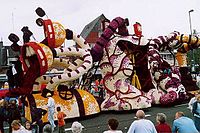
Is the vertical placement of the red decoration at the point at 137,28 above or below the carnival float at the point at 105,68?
above

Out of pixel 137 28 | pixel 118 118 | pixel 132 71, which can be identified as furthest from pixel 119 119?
pixel 137 28

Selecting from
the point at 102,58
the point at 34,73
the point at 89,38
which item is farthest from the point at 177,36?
the point at 89,38

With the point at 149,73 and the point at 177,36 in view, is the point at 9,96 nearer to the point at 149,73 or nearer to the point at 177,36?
the point at 149,73

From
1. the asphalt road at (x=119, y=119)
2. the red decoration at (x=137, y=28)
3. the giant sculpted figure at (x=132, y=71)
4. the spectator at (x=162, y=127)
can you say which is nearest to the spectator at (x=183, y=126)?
the spectator at (x=162, y=127)

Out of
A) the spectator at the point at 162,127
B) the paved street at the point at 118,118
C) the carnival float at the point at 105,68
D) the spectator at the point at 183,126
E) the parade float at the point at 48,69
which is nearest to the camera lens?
the spectator at the point at 183,126

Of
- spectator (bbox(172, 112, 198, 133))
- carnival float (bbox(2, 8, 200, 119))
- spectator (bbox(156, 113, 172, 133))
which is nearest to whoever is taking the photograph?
spectator (bbox(172, 112, 198, 133))

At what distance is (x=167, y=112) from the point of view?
51.3 feet

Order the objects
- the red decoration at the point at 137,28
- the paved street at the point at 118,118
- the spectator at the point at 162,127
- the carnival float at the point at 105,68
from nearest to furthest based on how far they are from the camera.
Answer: the spectator at the point at 162,127, the paved street at the point at 118,118, the carnival float at the point at 105,68, the red decoration at the point at 137,28

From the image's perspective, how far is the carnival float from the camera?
1354 cm

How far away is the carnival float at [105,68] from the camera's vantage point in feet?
44.4

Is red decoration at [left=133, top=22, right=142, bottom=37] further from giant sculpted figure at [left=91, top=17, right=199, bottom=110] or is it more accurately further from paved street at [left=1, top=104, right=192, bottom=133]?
paved street at [left=1, top=104, right=192, bottom=133]

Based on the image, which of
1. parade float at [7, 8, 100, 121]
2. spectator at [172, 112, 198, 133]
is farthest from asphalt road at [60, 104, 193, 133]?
spectator at [172, 112, 198, 133]

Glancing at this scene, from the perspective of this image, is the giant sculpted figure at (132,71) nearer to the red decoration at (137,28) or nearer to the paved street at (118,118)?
the paved street at (118,118)

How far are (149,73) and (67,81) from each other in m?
6.01
